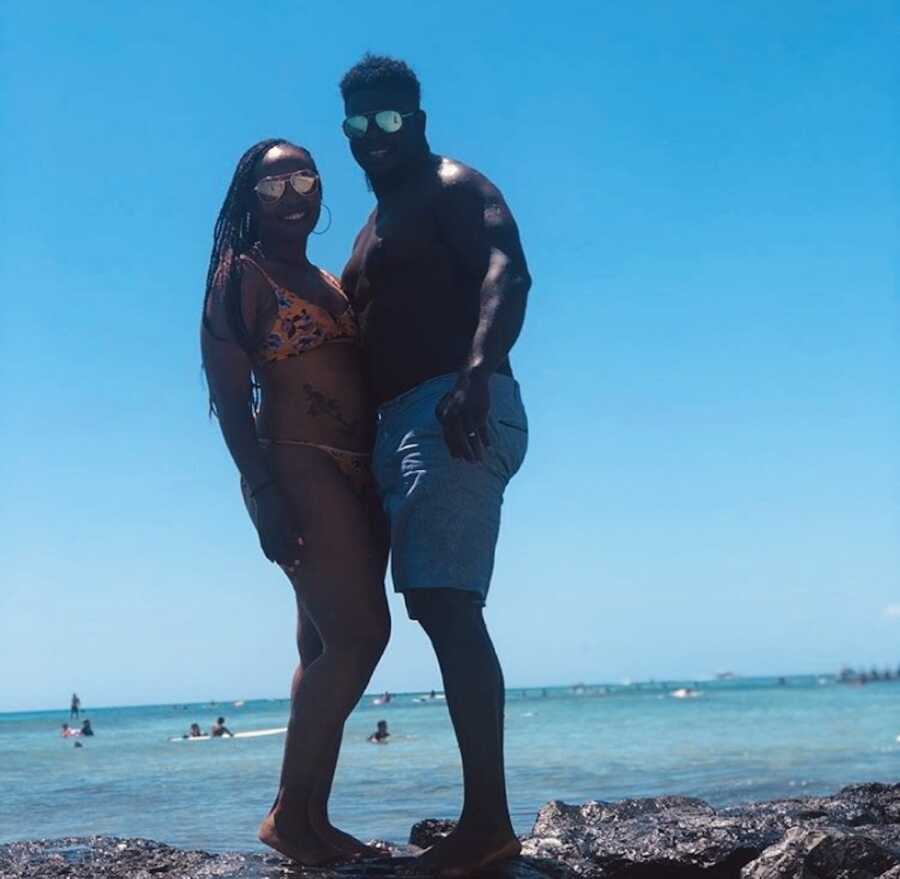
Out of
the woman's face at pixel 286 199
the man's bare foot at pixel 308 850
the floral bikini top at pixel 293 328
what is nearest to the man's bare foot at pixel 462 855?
the man's bare foot at pixel 308 850

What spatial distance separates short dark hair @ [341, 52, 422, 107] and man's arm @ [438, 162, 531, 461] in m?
0.28

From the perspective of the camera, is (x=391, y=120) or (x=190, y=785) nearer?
(x=391, y=120)

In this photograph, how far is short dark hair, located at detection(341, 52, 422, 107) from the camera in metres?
4.13

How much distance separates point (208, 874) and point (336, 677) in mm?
811

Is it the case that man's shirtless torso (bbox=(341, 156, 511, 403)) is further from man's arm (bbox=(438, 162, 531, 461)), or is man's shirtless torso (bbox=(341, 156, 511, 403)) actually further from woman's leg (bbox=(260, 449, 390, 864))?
woman's leg (bbox=(260, 449, 390, 864))

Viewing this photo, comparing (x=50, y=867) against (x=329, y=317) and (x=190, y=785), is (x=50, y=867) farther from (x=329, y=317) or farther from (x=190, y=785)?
(x=190, y=785)

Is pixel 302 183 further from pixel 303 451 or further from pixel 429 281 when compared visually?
pixel 303 451

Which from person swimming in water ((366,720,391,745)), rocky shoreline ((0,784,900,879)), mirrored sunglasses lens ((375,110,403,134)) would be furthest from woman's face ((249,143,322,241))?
person swimming in water ((366,720,391,745))

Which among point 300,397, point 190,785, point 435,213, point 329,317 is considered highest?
point 435,213

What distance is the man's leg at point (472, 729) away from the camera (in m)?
3.63

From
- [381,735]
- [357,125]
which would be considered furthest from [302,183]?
[381,735]

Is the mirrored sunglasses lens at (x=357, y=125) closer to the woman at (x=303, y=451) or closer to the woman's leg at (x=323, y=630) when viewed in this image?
the woman at (x=303, y=451)

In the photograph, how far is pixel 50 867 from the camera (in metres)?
4.65

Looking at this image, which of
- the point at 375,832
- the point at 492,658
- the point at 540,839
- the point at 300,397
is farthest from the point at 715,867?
the point at 375,832
